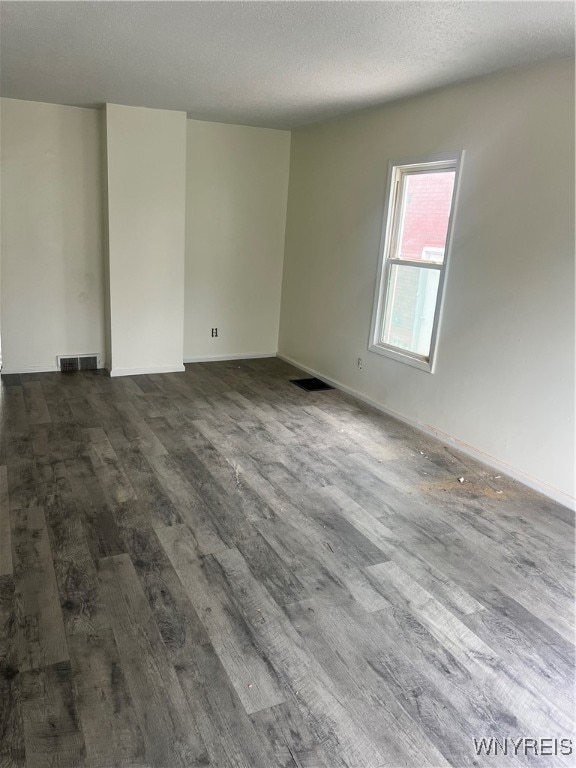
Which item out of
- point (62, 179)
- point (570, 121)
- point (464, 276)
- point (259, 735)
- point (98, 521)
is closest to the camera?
point (259, 735)

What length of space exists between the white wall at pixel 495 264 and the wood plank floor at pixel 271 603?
0.35 metres

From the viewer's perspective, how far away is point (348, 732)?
67.1 inches

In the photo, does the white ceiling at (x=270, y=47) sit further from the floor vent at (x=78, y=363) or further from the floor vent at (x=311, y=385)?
the floor vent at (x=311, y=385)

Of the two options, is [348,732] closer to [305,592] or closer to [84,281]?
[305,592]

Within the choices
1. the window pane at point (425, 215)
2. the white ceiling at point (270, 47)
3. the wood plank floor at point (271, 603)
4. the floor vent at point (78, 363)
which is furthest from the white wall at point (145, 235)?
the window pane at point (425, 215)

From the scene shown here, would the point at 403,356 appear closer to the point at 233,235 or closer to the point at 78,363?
the point at 233,235

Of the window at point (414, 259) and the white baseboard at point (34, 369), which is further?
the white baseboard at point (34, 369)

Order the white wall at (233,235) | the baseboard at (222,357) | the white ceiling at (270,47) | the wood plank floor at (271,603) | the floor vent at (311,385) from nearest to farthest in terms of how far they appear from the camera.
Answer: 1. the wood plank floor at (271,603)
2. the white ceiling at (270,47)
3. the floor vent at (311,385)
4. the white wall at (233,235)
5. the baseboard at (222,357)

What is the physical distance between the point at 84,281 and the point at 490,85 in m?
3.84

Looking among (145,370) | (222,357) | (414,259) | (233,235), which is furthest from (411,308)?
(145,370)

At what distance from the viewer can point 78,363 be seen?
5414 millimetres

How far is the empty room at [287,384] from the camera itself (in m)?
1.84

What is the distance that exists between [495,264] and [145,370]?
3.45m

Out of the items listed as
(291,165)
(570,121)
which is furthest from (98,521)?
(291,165)
